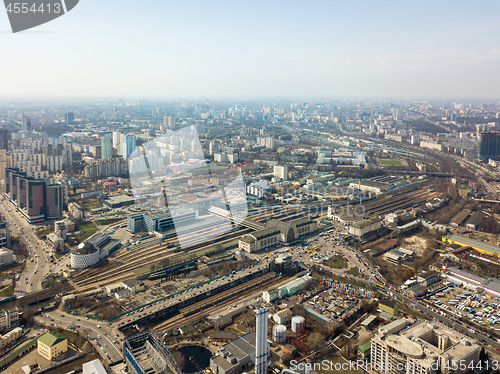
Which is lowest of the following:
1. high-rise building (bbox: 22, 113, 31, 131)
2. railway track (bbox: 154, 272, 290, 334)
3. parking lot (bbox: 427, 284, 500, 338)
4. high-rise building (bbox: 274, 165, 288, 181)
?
railway track (bbox: 154, 272, 290, 334)

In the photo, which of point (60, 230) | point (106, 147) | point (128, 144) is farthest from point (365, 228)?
point (106, 147)

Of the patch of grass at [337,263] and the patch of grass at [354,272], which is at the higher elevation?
the patch of grass at [337,263]

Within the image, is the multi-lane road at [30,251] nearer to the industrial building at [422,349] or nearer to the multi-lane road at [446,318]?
the industrial building at [422,349]

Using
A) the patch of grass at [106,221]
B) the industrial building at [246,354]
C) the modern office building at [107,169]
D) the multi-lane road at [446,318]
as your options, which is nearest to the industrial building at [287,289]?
the industrial building at [246,354]

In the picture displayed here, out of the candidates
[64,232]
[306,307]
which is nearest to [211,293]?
[306,307]

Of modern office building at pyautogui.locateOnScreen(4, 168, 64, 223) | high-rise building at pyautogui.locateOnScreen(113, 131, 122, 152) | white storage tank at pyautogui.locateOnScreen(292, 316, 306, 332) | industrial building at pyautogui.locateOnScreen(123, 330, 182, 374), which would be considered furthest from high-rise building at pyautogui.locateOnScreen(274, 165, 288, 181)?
industrial building at pyautogui.locateOnScreen(123, 330, 182, 374)

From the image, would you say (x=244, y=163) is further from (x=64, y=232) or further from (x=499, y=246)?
(x=499, y=246)

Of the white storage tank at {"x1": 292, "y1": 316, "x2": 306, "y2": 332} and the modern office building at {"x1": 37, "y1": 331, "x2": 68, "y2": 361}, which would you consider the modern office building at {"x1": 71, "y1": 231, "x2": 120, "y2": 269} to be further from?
the white storage tank at {"x1": 292, "y1": 316, "x2": 306, "y2": 332}

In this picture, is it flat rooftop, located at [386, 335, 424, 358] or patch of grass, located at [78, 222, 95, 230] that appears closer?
flat rooftop, located at [386, 335, 424, 358]
